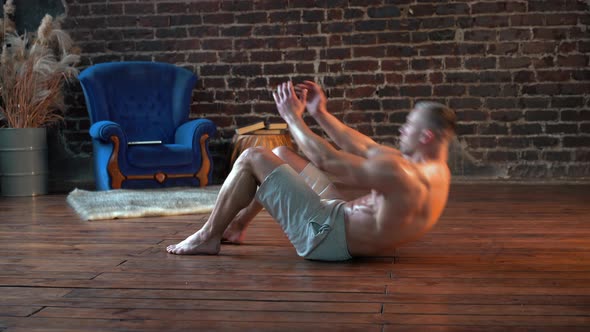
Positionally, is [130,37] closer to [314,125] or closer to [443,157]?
[314,125]

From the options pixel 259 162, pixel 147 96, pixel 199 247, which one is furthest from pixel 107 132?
pixel 259 162

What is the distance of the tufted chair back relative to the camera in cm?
636

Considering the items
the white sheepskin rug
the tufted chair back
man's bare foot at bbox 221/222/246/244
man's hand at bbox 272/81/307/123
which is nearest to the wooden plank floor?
man's bare foot at bbox 221/222/246/244

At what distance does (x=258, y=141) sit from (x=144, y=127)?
1.09 metres

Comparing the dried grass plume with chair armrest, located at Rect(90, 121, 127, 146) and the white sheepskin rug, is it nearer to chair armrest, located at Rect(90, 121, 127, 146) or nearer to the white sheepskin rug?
chair armrest, located at Rect(90, 121, 127, 146)

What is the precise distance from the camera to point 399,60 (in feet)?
21.3

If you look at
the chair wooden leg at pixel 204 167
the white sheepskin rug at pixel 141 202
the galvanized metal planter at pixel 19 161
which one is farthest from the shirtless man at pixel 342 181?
the galvanized metal planter at pixel 19 161

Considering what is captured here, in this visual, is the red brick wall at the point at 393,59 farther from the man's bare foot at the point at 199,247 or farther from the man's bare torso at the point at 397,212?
the man's bare torso at the point at 397,212

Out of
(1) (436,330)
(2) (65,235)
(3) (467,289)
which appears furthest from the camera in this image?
(2) (65,235)

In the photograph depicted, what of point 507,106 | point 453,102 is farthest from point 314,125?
point 507,106

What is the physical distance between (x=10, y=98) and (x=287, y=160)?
367cm

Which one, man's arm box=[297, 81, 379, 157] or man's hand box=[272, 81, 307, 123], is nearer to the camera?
man's hand box=[272, 81, 307, 123]

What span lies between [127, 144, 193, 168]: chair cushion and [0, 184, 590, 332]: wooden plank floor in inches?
65.5

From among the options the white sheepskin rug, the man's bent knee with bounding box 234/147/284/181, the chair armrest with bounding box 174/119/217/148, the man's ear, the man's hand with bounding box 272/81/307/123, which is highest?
the man's hand with bounding box 272/81/307/123
